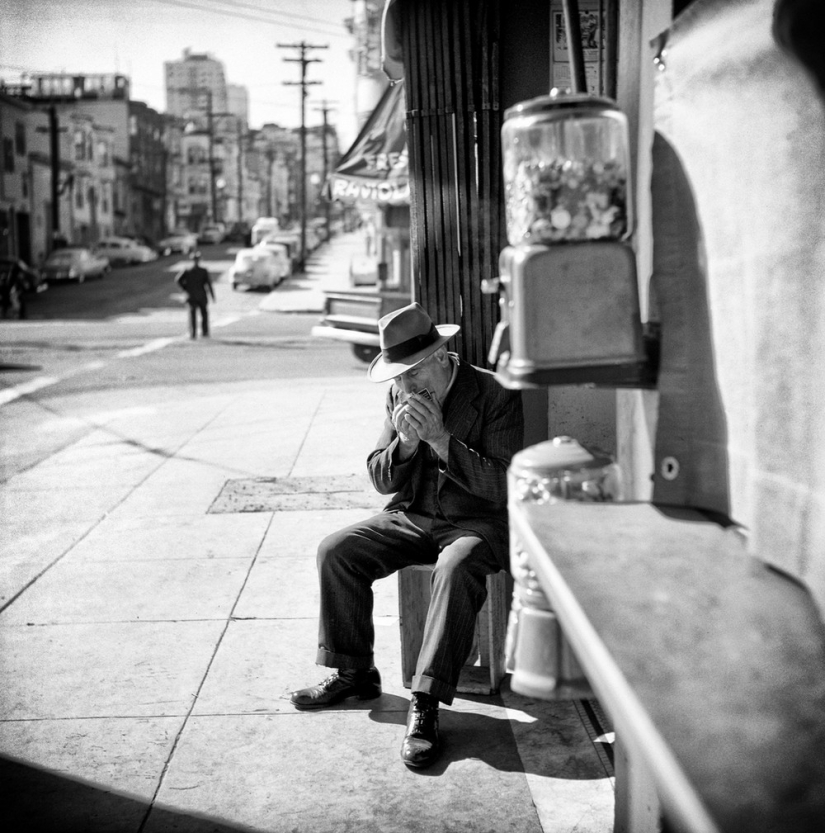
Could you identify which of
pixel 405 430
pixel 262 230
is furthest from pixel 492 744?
pixel 262 230

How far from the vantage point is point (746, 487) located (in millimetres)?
2102

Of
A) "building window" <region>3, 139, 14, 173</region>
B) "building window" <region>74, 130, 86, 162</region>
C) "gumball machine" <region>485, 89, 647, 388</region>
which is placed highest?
"building window" <region>74, 130, 86, 162</region>

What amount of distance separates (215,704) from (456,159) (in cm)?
253

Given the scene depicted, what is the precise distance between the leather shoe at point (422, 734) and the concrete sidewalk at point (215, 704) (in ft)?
0.19

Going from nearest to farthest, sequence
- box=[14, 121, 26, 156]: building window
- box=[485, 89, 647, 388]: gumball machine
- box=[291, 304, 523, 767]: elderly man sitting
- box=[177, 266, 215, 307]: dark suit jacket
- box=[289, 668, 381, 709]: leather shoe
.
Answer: box=[485, 89, 647, 388]: gumball machine, box=[291, 304, 523, 767]: elderly man sitting, box=[289, 668, 381, 709]: leather shoe, box=[177, 266, 215, 307]: dark suit jacket, box=[14, 121, 26, 156]: building window

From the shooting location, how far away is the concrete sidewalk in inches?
131

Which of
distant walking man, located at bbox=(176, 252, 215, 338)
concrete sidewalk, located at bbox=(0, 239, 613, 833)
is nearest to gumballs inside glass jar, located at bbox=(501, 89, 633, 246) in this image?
concrete sidewalk, located at bbox=(0, 239, 613, 833)

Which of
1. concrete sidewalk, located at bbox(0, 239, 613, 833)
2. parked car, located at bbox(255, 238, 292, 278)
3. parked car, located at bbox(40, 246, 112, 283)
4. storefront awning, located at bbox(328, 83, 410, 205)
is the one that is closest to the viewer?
concrete sidewalk, located at bbox(0, 239, 613, 833)

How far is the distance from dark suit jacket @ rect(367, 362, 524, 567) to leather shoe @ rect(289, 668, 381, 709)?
0.73 meters

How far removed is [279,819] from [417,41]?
323cm

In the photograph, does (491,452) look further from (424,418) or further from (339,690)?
(339,690)

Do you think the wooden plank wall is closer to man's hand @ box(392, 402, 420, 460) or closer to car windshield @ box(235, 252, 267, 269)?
man's hand @ box(392, 402, 420, 460)

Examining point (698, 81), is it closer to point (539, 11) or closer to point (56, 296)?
point (539, 11)

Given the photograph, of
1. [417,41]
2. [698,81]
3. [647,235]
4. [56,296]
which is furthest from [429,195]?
[56,296]
